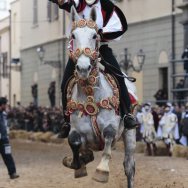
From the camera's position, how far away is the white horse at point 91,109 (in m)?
11.0

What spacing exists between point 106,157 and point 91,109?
719 millimetres

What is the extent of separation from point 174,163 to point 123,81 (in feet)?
36.8

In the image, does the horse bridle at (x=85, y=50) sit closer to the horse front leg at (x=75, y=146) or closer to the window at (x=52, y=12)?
the horse front leg at (x=75, y=146)

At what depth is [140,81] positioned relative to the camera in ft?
131

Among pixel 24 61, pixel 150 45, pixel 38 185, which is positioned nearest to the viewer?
pixel 38 185

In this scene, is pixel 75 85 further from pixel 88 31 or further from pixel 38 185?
pixel 38 185

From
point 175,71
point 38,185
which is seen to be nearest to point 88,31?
point 38,185

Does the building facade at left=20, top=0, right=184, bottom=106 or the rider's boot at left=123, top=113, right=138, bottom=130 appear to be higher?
the building facade at left=20, top=0, right=184, bottom=106

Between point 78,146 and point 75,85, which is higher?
point 75,85

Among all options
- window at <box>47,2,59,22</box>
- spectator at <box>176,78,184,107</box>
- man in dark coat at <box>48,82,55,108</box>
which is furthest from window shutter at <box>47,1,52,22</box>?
spectator at <box>176,78,184,107</box>

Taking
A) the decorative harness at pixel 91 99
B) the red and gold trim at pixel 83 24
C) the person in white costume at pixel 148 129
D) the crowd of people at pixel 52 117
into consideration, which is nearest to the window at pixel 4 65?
the crowd of people at pixel 52 117

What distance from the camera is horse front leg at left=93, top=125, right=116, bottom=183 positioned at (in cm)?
1112

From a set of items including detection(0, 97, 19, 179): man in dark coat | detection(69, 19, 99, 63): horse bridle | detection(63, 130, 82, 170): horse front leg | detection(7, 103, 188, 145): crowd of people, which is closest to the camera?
detection(69, 19, 99, 63): horse bridle

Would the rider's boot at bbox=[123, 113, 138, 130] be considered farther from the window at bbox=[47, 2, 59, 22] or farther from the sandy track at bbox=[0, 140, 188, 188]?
the window at bbox=[47, 2, 59, 22]
